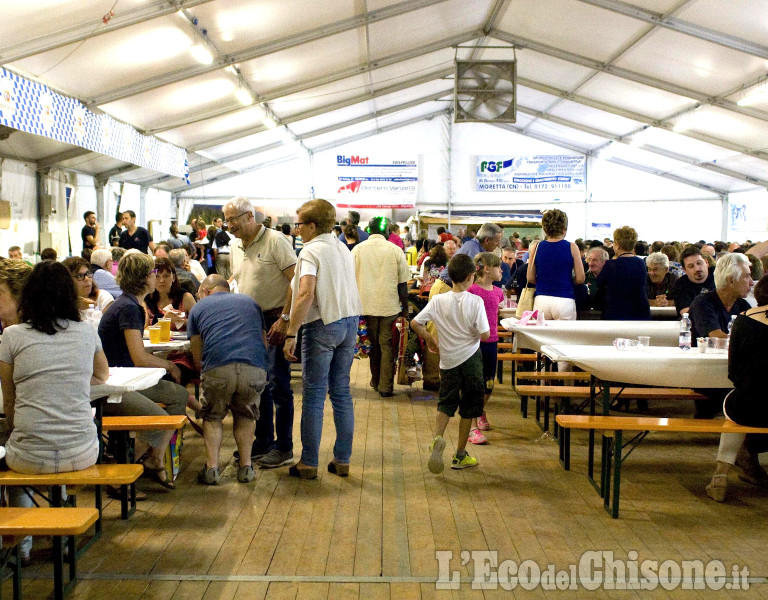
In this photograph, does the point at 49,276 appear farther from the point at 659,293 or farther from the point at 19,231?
the point at 19,231

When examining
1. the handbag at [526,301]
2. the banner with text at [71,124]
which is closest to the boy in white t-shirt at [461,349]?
the handbag at [526,301]

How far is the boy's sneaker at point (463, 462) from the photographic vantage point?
4445mm

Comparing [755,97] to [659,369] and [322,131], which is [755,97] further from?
[659,369]

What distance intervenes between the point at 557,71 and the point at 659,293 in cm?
905

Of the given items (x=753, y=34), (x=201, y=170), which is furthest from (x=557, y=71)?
(x=201, y=170)

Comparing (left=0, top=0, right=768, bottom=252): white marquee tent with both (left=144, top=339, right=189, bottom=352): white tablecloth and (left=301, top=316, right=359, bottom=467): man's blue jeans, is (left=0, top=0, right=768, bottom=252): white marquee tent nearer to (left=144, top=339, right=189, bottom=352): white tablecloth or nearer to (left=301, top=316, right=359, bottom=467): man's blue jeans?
(left=144, top=339, right=189, bottom=352): white tablecloth

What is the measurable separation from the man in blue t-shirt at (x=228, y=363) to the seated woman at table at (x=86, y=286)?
0.84 meters

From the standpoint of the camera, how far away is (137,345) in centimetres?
391

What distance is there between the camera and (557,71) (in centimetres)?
1481

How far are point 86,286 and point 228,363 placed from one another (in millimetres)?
1669

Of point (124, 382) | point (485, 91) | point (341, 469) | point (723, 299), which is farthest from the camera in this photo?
point (485, 91)

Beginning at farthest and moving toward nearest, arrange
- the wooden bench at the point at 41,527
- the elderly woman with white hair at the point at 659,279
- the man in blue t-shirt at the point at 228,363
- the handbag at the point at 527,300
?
the elderly woman with white hair at the point at 659,279 → the handbag at the point at 527,300 → the man in blue t-shirt at the point at 228,363 → the wooden bench at the point at 41,527

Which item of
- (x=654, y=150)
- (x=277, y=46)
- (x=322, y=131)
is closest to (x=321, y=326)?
(x=277, y=46)

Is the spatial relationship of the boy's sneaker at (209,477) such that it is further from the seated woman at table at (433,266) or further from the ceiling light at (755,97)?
the ceiling light at (755,97)
